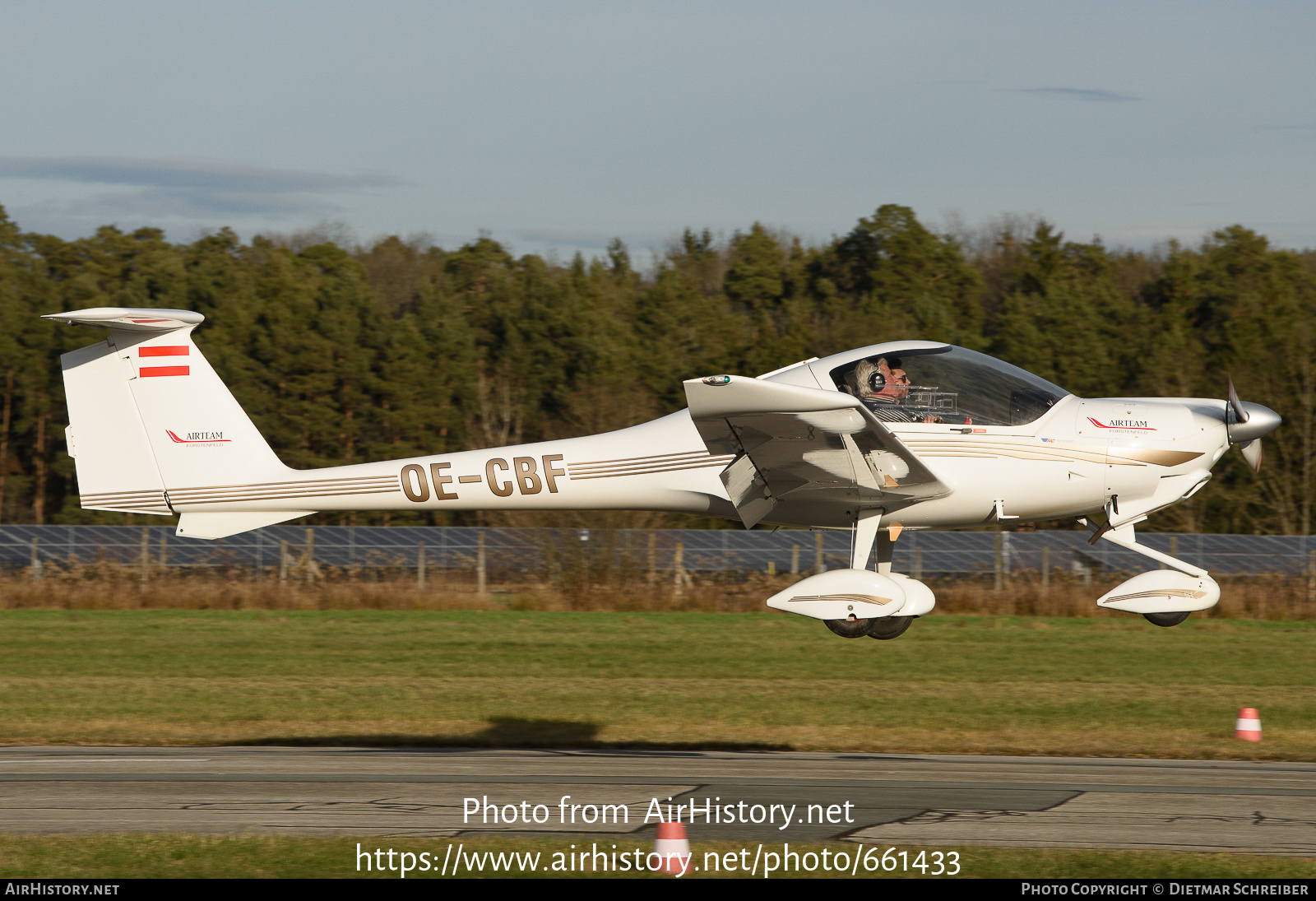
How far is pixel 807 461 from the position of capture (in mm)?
10062

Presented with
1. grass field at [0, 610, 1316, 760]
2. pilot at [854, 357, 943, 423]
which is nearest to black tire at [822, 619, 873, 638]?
pilot at [854, 357, 943, 423]

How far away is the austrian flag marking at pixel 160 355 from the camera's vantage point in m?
11.3

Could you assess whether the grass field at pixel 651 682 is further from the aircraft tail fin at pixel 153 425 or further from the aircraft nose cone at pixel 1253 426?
the aircraft nose cone at pixel 1253 426

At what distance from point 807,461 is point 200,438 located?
537cm

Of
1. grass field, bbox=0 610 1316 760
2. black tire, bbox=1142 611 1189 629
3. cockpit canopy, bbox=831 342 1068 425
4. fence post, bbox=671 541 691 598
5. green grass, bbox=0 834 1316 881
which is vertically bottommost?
grass field, bbox=0 610 1316 760

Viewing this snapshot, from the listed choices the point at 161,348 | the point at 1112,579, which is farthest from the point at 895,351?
the point at 1112,579

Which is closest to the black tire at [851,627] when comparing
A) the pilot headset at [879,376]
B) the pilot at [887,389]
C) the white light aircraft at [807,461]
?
the white light aircraft at [807,461]

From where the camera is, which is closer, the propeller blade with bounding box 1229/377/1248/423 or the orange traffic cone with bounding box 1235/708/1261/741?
the propeller blade with bounding box 1229/377/1248/423

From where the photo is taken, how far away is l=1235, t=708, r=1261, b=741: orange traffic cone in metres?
15.4

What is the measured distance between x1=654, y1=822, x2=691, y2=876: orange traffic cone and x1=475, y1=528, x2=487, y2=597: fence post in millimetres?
21367

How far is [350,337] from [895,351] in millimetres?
36385

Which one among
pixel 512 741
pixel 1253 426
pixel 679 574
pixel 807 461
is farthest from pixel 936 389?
pixel 679 574

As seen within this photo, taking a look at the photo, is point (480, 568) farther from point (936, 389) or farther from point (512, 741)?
point (936, 389)

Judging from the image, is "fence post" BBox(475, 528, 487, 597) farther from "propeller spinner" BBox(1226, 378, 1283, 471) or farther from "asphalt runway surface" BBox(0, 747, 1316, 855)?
"propeller spinner" BBox(1226, 378, 1283, 471)
